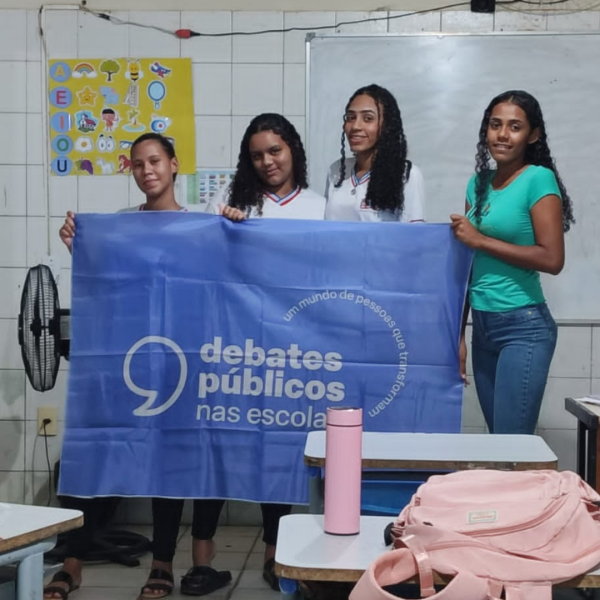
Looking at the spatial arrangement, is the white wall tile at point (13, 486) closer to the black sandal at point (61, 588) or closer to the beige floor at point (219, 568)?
the beige floor at point (219, 568)

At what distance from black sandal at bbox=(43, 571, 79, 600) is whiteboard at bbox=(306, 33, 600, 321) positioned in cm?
202

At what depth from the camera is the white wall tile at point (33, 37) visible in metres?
4.25

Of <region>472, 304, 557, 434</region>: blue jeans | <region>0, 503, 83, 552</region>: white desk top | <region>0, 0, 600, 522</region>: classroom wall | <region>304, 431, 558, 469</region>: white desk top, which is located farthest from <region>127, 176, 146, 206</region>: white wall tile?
<region>0, 503, 83, 552</region>: white desk top

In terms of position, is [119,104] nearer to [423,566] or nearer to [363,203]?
[363,203]

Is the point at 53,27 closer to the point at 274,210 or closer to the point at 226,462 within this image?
the point at 274,210

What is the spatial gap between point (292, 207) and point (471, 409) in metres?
1.42

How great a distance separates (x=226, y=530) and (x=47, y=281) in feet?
4.99

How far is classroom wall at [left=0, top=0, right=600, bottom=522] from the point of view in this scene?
419 cm

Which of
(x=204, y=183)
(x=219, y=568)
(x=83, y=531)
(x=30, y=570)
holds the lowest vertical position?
Answer: (x=219, y=568)

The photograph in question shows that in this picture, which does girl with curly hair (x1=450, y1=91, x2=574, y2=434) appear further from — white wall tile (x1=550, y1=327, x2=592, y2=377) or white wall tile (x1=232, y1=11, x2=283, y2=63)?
white wall tile (x1=232, y1=11, x2=283, y2=63)

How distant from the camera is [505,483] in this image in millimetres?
1726

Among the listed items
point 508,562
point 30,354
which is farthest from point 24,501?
point 508,562

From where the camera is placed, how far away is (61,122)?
4242 mm

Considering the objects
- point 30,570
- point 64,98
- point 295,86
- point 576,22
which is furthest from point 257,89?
point 30,570
